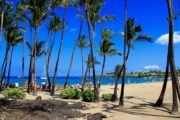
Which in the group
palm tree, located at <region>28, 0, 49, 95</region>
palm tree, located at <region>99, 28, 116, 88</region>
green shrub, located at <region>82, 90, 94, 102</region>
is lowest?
green shrub, located at <region>82, 90, 94, 102</region>

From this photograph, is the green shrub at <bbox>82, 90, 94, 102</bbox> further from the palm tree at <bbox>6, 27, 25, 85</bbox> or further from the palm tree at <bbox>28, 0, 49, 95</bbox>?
the palm tree at <bbox>6, 27, 25, 85</bbox>

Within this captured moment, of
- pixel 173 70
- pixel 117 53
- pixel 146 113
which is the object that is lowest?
pixel 146 113

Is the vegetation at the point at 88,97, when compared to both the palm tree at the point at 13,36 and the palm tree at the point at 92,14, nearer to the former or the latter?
the palm tree at the point at 92,14


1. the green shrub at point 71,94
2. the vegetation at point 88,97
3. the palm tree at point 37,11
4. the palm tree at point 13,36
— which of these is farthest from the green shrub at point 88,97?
the palm tree at point 13,36

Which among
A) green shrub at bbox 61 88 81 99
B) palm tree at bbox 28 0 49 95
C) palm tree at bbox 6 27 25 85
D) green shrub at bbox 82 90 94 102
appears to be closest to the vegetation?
green shrub at bbox 82 90 94 102

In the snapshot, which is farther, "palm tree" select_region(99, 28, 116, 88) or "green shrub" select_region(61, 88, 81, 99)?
"palm tree" select_region(99, 28, 116, 88)

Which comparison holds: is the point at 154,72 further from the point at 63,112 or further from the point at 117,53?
the point at 63,112

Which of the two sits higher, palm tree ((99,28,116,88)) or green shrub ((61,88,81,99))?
palm tree ((99,28,116,88))

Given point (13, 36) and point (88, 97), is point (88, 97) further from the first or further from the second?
point (13, 36)

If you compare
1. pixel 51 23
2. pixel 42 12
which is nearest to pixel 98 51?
pixel 42 12

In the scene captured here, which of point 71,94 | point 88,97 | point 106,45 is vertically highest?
point 106,45

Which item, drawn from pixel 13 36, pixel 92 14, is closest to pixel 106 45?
pixel 92 14

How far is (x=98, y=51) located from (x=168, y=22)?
1306 centimetres

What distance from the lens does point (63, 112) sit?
19.2m
